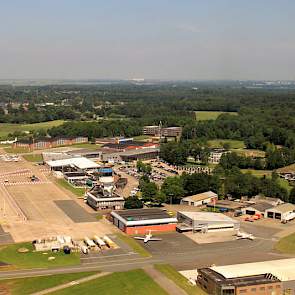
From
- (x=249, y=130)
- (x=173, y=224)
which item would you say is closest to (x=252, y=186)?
(x=173, y=224)

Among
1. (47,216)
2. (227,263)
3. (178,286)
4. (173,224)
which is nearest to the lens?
(178,286)

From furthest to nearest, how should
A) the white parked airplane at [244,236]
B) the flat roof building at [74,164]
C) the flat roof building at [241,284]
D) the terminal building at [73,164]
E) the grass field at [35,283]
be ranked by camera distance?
the flat roof building at [74,164], the terminal building at [73,164], the white parked airplane at [244,236], the grass field at [35,283], the flat roof building at [241,284]

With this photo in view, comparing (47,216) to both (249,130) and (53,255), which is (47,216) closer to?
(53,255)

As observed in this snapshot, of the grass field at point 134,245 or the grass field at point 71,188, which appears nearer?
the grass field at point 134,245

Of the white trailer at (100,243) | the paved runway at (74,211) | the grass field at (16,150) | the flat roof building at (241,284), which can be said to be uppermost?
the flat roof building at (241,284)

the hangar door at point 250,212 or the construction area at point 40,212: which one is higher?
the hangar door at point 250,212

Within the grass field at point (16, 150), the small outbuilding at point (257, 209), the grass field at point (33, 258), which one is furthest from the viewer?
the grass field at point (16, 150)

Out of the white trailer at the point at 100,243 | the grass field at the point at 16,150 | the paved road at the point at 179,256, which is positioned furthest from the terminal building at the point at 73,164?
the paved road at the point at 179,256

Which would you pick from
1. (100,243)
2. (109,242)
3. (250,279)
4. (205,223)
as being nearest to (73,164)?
(205,223)

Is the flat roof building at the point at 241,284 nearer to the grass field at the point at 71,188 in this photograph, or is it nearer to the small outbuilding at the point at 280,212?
the small outbuilding at the point at 280,212
